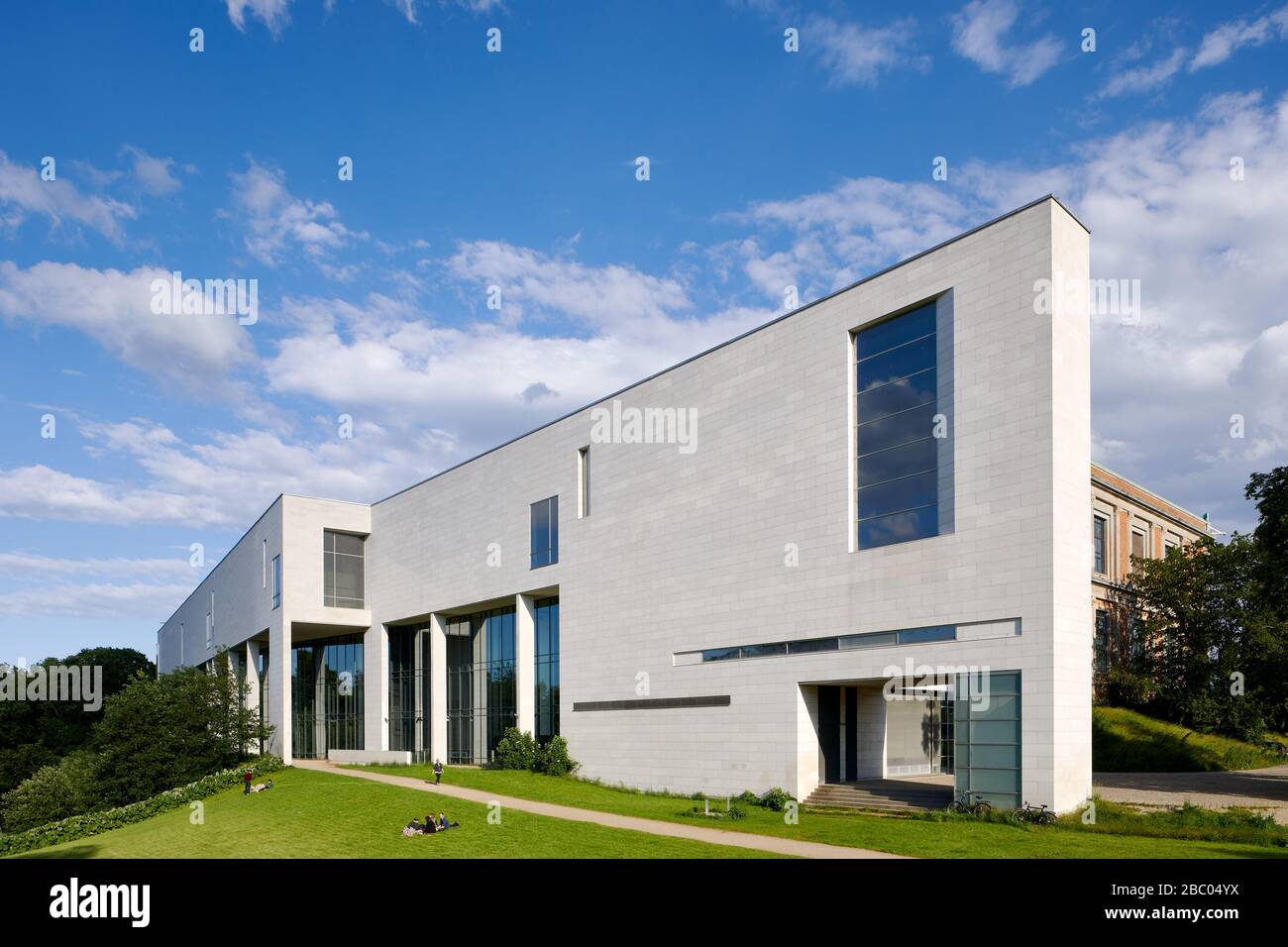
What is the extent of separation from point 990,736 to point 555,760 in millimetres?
20433

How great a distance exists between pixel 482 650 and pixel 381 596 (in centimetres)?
937

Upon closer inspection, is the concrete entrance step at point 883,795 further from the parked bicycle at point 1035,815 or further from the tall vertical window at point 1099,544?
the tall vertical window at point 1099,544

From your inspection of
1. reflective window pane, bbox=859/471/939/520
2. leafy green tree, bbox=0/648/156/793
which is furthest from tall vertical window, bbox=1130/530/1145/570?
leafy green tree, bbox=0/648/156/793

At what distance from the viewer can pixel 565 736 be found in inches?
1633

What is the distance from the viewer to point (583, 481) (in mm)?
42531

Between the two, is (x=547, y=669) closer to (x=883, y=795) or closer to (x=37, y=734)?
(x=883, y=795)

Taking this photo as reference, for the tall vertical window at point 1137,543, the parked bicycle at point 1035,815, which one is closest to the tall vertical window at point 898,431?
the parked bicycle at point 1035,815

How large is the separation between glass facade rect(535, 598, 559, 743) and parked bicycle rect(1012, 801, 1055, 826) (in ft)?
74.8

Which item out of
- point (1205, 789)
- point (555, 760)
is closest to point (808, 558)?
point (1205, 789)

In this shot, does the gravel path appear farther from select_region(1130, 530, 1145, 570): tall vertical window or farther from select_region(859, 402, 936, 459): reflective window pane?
select_region(1130, 530, 1145, 570): tall vertical window

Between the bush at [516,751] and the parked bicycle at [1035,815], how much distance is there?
2273cm

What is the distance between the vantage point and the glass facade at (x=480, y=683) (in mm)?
47844
